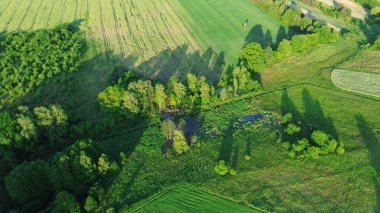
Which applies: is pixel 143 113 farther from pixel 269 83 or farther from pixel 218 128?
pixel 269 83

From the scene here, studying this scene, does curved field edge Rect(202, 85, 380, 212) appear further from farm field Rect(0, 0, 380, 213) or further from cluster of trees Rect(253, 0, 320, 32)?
cluster of trees Rect(253, 0, 320, 32)

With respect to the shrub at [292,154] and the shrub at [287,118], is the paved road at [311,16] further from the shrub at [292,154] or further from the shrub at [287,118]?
the shrub at [292,154]

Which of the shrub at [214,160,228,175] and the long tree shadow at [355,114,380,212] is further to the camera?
the shrub at [214,160,228,175]

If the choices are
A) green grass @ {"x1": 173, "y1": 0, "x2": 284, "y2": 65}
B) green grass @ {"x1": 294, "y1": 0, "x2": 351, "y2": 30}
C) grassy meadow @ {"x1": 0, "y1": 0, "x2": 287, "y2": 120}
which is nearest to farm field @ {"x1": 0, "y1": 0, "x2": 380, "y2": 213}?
grassy meadow @ {"x1": 0, "y1": 0, "x2": 287, "y2": 120}

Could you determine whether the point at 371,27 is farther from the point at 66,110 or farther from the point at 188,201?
the point at 66,110

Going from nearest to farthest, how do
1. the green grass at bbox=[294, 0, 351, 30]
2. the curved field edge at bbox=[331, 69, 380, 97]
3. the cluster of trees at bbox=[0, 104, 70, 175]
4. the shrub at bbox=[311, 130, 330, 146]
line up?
the cluster of trees at bbox=[0, 104, 70, 175] → the shrub at bbox=[311, 130, 330, 146] → the curved field edge at bbox=[331, 69, 380, 97] → the green grass at bbox=[294, 0, 351, 30]

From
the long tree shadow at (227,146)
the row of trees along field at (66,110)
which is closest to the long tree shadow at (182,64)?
the row of trees along field at (66,110)

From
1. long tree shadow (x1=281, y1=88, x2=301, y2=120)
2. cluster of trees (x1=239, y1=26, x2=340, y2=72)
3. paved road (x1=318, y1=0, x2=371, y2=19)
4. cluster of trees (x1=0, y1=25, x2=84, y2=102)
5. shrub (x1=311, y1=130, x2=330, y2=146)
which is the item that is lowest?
shrub (x1=311, y1=130, x2=330, y2=146)
